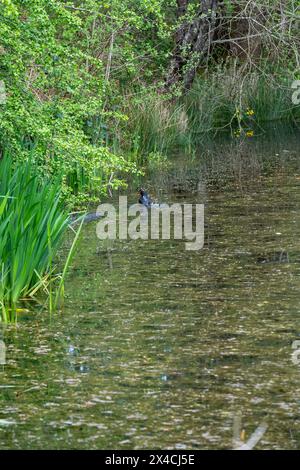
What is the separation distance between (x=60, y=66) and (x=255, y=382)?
4.54 meters

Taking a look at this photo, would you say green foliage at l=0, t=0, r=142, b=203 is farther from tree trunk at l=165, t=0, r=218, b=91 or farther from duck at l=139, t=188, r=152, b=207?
tree trunk at l=165, t=0, r=218, b=91

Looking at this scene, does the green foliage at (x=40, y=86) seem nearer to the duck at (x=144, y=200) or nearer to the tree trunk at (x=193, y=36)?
the duck at (x=144, y=200)

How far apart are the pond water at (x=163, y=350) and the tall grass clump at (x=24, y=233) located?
221 millimetres

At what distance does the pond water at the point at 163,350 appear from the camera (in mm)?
4594

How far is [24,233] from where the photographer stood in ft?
21.7

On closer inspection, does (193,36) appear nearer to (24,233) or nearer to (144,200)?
(144,200)

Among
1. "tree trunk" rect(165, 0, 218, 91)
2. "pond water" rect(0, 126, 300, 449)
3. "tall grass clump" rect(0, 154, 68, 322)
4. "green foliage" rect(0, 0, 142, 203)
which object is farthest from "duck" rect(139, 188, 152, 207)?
"tree trunk" rect(165, 0, 218, 91)

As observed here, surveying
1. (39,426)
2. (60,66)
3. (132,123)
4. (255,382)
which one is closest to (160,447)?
(39,426)

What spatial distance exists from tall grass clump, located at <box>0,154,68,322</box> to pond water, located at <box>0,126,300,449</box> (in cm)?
22

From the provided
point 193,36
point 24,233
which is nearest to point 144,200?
point 24,233

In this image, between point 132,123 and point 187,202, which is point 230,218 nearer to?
point 187,202

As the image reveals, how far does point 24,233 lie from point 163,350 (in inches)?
53.9

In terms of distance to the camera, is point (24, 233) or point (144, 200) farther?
point (144, 200)

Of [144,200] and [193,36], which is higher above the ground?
[193,36]
